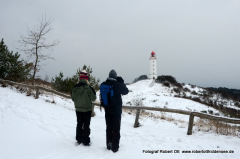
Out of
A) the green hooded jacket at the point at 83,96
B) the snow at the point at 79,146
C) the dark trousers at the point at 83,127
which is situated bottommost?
the snow at the point at 79,146

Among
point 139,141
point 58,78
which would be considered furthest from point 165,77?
point 139,141

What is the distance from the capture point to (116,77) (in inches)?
164

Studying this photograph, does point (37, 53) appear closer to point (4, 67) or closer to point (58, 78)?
point (4, 67)

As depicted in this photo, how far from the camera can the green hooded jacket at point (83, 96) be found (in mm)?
4145

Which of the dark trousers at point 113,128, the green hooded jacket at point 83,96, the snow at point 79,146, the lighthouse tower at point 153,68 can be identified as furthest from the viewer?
the lighthouse tower at point 153,68

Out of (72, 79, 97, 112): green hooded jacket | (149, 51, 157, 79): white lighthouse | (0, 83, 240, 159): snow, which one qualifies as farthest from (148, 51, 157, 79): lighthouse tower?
(72, 79, 97, 112): green hooded jacket

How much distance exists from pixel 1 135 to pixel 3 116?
1.78 m

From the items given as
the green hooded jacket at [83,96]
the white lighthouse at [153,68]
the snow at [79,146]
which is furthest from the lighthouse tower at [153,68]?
the green hooded jacket at [83,96]

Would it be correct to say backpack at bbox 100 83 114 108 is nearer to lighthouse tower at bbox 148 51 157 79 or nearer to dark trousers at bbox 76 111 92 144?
dark trousers at bbox 76 111 92 144

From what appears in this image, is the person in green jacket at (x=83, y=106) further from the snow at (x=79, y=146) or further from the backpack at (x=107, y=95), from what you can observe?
the backpack at (x=107, y=95)

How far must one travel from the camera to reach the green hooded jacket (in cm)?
414

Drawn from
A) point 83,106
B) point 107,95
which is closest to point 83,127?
point 83,106

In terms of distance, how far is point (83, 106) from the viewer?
412 cm

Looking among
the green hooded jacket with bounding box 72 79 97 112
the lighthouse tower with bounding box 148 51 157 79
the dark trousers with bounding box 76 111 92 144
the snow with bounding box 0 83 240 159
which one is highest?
the lighthouse tower with bounding box 148 51 157 79
